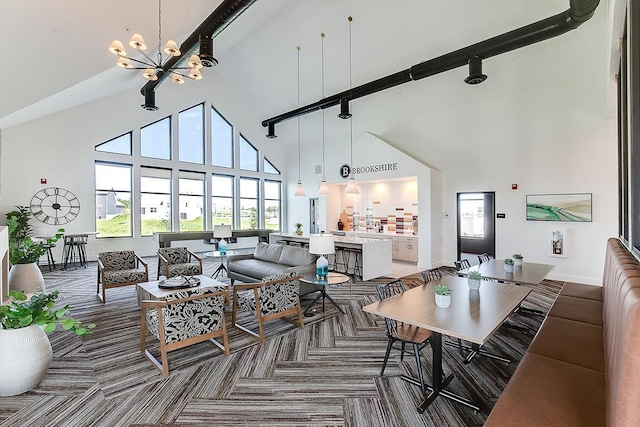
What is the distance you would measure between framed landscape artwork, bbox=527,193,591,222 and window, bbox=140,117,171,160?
33.6ft

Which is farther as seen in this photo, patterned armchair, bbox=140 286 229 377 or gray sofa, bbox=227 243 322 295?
gray sofa, bbox=227 243 322 295

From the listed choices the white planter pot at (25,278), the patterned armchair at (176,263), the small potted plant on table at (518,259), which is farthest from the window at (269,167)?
the small potted plant on table at (518,259)

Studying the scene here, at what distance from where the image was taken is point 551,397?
1674 millimetres

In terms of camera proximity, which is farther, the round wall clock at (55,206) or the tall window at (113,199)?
the tall window at (113,199)

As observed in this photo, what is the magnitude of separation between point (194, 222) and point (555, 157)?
1019 centimetres

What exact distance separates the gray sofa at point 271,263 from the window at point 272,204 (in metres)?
6.02

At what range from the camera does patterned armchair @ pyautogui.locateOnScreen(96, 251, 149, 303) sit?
4938mm

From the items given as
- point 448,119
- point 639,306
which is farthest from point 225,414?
point 448,119

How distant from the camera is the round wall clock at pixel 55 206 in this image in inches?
304

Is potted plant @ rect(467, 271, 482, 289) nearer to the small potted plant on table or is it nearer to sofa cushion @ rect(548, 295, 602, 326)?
sofa cushion @ rect(548, 295, 602, 326)

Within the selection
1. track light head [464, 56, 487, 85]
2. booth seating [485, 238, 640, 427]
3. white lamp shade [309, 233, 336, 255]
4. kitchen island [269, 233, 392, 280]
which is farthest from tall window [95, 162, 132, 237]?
booth seating [485, 238, 640, 427]

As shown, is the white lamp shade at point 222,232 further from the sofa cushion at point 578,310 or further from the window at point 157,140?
the sofa cushion at point 578,310

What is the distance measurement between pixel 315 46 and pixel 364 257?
17.2ft

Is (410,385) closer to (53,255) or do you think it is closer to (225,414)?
(225,414)
